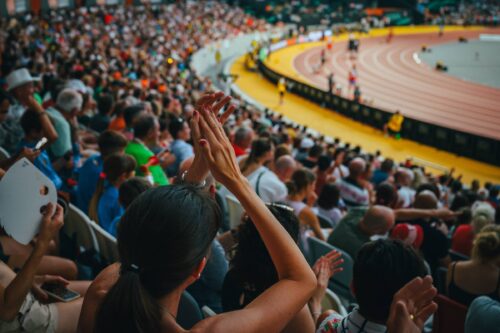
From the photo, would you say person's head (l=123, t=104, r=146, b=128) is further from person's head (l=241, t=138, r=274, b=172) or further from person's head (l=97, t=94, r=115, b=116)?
person's head (l=241, t=138, r=274, b=172)

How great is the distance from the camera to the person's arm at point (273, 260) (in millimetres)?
1591

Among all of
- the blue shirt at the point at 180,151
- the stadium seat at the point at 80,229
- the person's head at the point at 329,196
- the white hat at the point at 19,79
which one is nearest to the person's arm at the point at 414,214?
the person's head at the point at 329,196

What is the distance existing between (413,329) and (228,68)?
31.2m

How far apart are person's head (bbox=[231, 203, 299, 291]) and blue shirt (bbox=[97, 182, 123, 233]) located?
6.97 ft

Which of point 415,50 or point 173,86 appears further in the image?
point 415,50

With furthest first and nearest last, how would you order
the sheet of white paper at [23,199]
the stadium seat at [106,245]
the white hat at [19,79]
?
the white hat at [19,79] → the stadium seat at [106,245] → the sheet of white paper at [23,199]

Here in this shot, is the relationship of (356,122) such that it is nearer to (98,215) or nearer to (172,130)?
(172,130)

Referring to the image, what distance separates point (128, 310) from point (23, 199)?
3.41 ft

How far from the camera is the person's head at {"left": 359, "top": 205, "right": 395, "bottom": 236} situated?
14.9ft

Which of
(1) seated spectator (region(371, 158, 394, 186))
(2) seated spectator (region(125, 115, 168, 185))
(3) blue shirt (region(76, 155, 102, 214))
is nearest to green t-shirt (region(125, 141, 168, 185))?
(2) seated spectator (region(125, 115, 168, 185))

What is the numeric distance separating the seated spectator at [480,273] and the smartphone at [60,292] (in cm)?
279

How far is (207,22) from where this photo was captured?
40156 millimetres

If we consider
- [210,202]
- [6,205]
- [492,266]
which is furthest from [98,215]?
[492,266]

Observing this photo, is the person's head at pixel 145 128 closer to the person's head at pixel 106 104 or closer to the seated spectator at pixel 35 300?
the person's head at pixel 106 104
